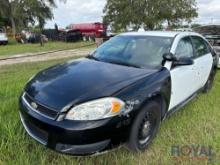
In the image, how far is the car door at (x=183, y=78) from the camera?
3.96 metres

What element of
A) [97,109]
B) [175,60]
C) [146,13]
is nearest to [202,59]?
[175,60]

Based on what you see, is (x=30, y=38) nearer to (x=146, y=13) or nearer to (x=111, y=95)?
(x=146, y=13)

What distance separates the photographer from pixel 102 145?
9.23 ft

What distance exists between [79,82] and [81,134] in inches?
29.1

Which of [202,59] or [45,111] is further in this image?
[202,59]

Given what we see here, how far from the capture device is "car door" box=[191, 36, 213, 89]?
4.93 metres

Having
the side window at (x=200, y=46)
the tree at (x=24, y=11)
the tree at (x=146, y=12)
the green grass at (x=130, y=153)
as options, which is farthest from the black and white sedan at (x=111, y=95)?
the tree at (x=24, y=11)

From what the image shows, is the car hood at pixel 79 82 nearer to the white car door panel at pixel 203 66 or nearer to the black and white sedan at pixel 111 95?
the black and white sedan at pixel 111 95

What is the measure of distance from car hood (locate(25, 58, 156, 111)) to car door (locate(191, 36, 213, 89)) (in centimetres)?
172

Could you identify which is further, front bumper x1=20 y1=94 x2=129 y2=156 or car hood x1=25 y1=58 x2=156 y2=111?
car hood x1=25 y1=58 x2=156 y2=111

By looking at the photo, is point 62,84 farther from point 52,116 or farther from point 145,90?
point 145,90

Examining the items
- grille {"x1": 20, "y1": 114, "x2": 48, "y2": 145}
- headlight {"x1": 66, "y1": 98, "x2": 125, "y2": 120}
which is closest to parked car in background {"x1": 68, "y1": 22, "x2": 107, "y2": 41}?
grille {"x1": 20, "y1": 114, "x2": 48, "y2": 145}

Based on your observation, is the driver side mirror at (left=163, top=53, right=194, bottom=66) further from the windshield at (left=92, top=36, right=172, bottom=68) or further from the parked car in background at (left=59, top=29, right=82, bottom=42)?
the parked car in background at (left=59, top=29, right=82, bottom=42)

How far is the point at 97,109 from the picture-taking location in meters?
2.81
